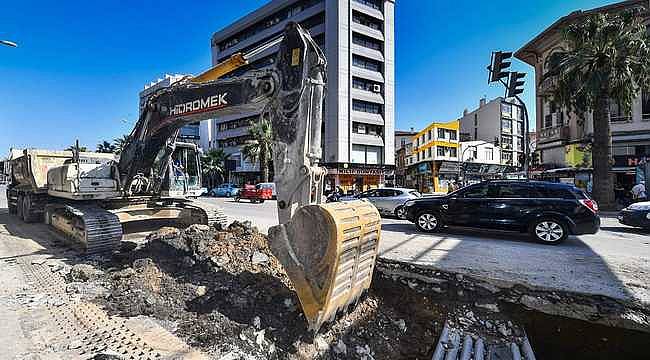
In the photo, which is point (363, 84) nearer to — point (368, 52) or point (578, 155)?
point (368, 52)

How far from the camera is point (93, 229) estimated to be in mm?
6602

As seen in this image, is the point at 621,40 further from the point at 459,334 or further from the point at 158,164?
the point at 158,164

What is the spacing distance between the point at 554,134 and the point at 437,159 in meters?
15.8

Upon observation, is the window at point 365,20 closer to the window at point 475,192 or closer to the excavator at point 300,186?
the window at point 475,192

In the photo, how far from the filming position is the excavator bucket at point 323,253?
11.7 ft

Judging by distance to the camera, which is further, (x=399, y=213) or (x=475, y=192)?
(x=399, y=213)

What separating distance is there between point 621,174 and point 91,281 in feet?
103

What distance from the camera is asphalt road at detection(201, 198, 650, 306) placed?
547cm

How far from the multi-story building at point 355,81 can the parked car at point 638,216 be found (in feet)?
92.1

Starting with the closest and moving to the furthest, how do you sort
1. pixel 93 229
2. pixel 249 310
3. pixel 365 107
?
1. pixel 249 310
2. pixel 93 229
3. pixel 365 107

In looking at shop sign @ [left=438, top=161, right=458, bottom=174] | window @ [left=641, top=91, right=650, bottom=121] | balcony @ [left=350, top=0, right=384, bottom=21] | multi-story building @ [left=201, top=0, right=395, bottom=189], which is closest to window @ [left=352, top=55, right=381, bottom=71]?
multi-story building @ [left=201, top=0, right=395, bottom=189]

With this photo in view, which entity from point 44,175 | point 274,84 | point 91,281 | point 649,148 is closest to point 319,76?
point 274,84

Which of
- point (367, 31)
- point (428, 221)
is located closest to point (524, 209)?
point (428, 221)

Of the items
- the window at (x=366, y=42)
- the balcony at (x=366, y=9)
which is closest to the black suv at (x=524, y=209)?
the window at (x=366, y=42)
